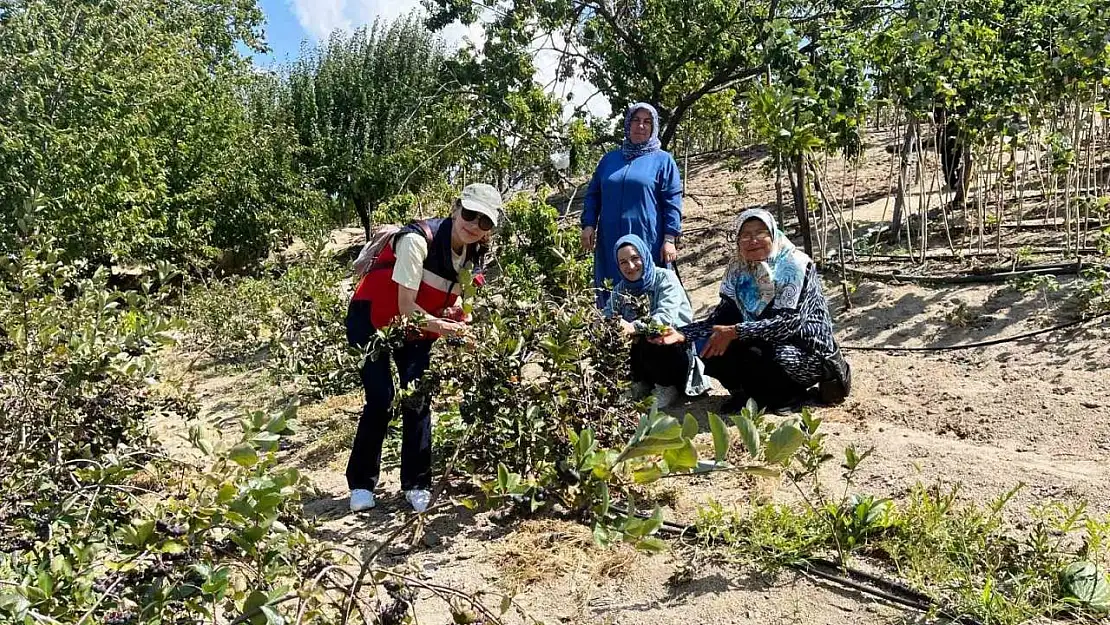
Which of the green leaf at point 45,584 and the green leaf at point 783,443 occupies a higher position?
the green leaf at point 783,443

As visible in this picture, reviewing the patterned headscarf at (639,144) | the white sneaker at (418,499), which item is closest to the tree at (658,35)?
the patterned headscarf at (639,144)

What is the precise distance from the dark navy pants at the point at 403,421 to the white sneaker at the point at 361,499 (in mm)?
23

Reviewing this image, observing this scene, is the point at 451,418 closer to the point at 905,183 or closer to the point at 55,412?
the point at 55,412

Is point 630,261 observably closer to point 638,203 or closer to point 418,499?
point 638,203

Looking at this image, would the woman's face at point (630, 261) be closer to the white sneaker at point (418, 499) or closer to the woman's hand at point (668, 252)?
the woman's hand at point (668, 252)

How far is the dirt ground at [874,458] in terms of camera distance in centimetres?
266

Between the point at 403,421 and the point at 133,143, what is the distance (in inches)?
257

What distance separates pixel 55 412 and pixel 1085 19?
5.30 m

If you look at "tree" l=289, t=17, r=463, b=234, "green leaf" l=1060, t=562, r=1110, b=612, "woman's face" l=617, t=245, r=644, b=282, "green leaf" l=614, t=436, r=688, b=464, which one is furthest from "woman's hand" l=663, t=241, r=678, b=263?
"tree" l=289, t=17, r=463, b=234

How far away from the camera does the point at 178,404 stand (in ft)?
11.6

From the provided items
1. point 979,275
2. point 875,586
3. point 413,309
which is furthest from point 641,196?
point 875,586

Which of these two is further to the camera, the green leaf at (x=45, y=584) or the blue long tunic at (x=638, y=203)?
the blue long tunic at (x=638, y=203)

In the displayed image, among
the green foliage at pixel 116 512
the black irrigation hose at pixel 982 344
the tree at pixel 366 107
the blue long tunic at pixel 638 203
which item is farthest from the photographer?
the tree at pixel 366 107

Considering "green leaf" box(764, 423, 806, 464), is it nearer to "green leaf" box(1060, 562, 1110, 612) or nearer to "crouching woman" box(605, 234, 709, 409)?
"green leaf" box(1060, 562, 1110, 612)
